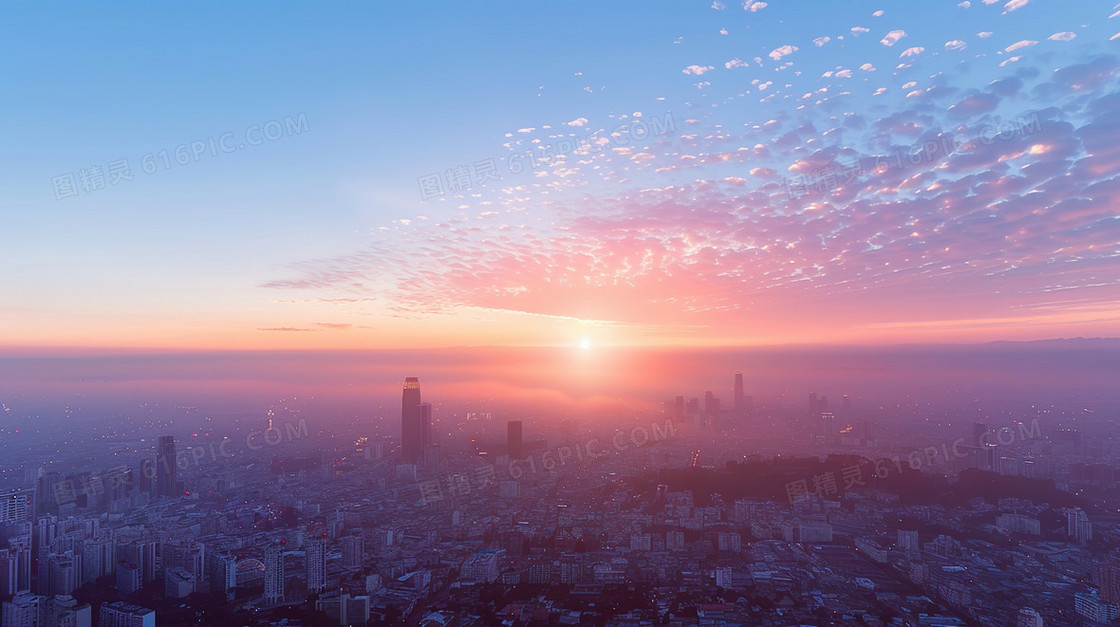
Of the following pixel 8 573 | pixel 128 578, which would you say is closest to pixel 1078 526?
pixel 128 578

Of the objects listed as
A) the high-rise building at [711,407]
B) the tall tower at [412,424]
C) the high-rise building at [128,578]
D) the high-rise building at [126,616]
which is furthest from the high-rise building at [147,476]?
the high-rise building at [711,407]

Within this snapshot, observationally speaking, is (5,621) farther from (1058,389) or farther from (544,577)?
(1058,389)

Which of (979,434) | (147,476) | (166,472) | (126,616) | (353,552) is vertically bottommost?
(353,552)

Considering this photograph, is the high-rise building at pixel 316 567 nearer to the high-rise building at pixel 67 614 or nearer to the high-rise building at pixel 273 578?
the high-rise building at pixel 273 578

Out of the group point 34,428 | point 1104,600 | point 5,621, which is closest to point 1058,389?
point 1104,600

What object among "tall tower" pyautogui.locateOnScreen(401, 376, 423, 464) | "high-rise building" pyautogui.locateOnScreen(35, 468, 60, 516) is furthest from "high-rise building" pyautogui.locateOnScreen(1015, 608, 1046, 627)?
"high-rise building" pyautogui.locateOnScreen(35, 468, 60, 516)

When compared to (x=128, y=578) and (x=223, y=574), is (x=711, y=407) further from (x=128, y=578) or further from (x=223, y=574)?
(x=128, y=578)

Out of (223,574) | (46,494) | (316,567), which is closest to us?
(223,574)

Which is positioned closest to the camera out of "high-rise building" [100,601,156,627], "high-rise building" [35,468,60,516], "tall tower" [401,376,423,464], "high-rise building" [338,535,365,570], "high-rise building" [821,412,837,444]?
"high-rise building" [100,601,156,627]

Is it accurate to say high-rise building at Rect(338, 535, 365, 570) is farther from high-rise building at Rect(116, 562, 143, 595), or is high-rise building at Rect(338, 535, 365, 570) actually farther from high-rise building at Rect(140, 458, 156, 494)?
high-rise building at Rect(140, 458, 156, 494)
